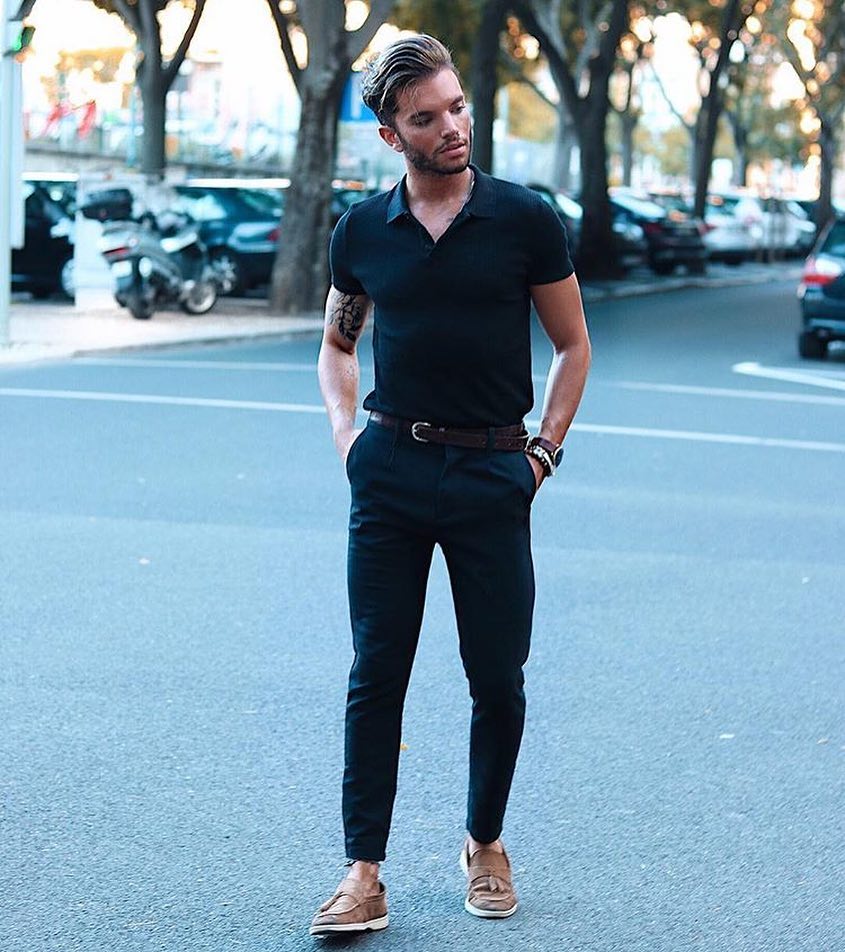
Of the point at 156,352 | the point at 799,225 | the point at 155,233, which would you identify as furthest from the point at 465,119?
the point at 799,225

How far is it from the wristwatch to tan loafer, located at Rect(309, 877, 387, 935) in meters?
0.99

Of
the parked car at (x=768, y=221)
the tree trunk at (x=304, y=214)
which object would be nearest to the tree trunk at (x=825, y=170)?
the parked car at (x=768, y=221)

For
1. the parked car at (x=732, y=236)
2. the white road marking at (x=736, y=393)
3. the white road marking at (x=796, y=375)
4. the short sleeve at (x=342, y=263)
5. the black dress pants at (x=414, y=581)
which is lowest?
the parked car at (x=732, y=236)

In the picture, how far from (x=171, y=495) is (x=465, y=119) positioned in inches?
249

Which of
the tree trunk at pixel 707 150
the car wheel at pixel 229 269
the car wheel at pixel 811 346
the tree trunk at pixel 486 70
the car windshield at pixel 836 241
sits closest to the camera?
the car windshield at pixel 836 241

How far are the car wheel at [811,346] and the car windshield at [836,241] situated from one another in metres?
0.86

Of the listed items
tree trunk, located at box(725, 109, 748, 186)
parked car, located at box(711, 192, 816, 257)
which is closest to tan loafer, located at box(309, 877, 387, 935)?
parked car, located at box(711, 192, 816, 257)

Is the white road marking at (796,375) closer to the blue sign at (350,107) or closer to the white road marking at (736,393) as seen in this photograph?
the white road marking at (736,393)

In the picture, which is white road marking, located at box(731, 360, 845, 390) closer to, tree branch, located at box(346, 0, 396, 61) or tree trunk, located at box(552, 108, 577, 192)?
tree branch, located at box(346, 0, 396, 61)

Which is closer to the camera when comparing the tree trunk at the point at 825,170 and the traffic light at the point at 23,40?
the traffic light at the point at 23,40

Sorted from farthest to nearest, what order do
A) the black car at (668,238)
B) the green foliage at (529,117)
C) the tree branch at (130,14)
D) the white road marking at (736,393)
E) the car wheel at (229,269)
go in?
the green foliage at (529,117) → the black car at (668,238) → the tree branch at (130,14) → the car wheel at (229,269) → the white road marking at (736,393)

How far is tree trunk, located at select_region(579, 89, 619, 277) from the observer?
111 ft

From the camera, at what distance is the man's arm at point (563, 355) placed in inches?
166

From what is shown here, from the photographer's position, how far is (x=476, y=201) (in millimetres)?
4070
